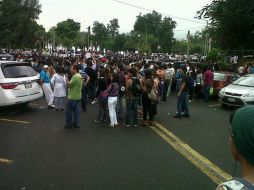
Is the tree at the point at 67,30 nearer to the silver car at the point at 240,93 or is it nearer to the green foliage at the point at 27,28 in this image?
the green foliage at the point at 27,28

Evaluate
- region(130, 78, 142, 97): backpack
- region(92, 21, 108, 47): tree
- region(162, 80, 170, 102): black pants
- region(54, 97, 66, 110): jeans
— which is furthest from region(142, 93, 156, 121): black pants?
region(92, 21, 108, 47): tree

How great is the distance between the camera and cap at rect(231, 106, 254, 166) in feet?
6.22

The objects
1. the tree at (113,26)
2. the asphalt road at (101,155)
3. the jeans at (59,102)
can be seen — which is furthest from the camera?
the tree at (113,26)

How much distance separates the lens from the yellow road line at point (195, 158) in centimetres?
643

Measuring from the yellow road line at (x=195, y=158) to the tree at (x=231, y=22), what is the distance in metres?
18.5

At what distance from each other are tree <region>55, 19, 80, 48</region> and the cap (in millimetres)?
115276

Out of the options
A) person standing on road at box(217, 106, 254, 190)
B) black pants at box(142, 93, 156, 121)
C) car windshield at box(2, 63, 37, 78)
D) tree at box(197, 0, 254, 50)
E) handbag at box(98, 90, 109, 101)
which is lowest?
black pants at box(142, 93, 156, 121)

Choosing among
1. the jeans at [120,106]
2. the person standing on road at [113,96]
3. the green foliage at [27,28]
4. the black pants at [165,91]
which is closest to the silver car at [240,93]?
the black pants at [165,91]

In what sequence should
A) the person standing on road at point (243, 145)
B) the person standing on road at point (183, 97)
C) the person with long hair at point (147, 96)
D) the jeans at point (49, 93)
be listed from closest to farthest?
1. the person standing on road at point (243, 145)
2. the person with long hair at point (147, 96)
3. the person standing on road at point (183, 97)
4. the jeans at point (49, 93)

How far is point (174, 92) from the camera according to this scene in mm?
21094

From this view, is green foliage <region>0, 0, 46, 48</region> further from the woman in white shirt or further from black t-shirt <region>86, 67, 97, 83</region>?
the woman in white shirt

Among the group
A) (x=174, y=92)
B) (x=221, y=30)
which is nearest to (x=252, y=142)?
(x=174, y=92)

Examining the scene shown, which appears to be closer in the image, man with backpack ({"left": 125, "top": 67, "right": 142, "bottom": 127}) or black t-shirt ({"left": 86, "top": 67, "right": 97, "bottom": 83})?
man with backpack ({"left": 125, "top": 67, "right": 142, "bottom": 127})

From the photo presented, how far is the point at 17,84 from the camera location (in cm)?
1210
